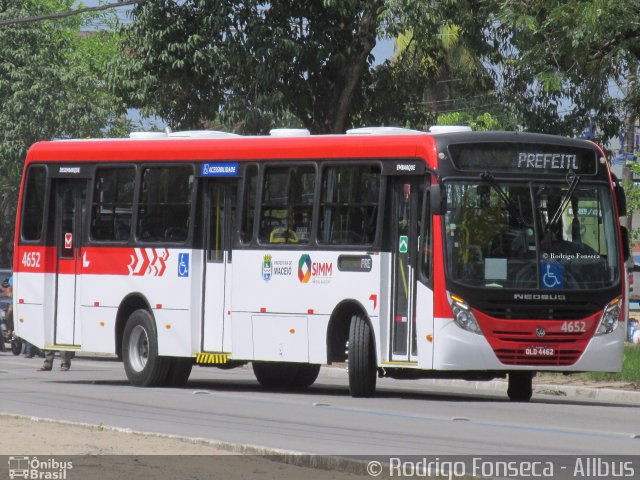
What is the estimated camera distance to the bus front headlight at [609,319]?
17672 mm

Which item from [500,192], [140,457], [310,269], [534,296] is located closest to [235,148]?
[310,269]

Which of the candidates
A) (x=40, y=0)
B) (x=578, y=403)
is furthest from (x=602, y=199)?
(x=40, y=0)

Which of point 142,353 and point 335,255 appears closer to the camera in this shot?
point 335,255

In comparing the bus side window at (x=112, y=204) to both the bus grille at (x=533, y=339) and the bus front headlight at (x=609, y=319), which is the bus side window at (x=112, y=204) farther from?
the bus front headlight at (x=609, y=319)

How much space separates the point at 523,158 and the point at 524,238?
997 mm

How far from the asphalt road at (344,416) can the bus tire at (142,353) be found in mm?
297

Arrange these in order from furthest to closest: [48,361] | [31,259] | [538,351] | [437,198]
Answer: [48,361] < [31,259] < [538,351] < [437,198]

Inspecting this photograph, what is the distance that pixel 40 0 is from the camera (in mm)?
58375

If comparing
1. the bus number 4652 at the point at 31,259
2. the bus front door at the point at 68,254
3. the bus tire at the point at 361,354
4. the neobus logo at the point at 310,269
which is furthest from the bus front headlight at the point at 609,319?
the bus number 4652 at the point at 31,259

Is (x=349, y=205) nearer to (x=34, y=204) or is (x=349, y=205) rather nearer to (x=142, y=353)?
(x=142, y=353)

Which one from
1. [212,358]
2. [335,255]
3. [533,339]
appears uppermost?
[335,255]

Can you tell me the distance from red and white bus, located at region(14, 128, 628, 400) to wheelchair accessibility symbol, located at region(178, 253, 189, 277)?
3 centimetres

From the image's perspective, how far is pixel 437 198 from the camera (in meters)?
17.2

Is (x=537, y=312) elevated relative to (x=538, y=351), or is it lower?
elevated
